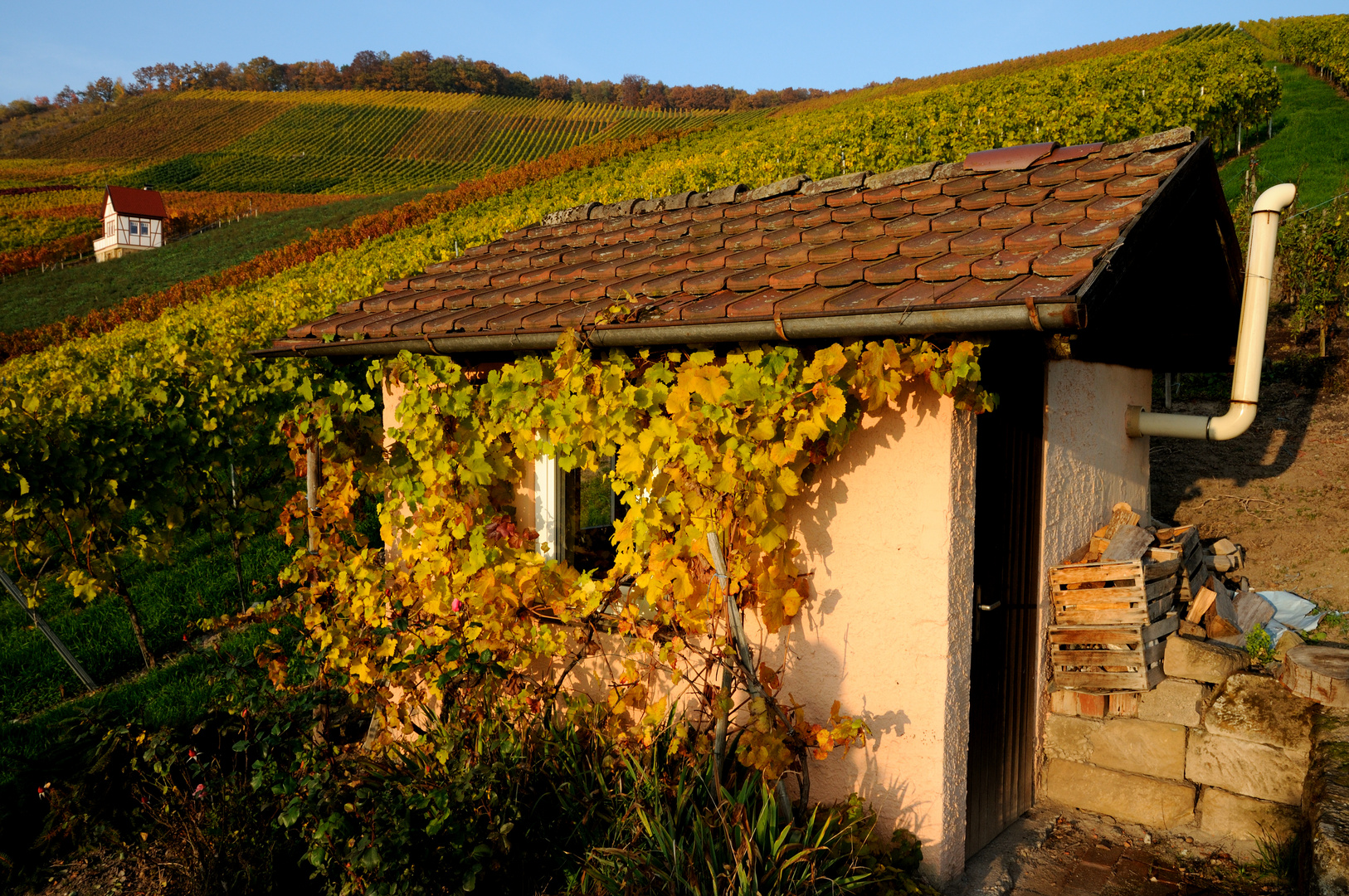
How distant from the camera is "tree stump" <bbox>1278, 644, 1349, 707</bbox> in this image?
3531 mm

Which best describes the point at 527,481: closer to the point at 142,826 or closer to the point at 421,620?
the point at 421,620

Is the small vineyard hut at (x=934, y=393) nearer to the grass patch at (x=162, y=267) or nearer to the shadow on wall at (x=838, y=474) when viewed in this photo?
the shadow on wall at (x=838, y=474)

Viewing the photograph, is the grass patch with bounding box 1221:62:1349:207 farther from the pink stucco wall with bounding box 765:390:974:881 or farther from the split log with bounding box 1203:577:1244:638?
the pink stucco wall with bounding box 765:390:974:881

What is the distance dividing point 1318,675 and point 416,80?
8992cm

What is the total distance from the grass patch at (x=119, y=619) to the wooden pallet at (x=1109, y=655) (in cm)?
481

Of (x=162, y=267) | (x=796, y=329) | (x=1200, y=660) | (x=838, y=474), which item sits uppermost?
(x=162, y=267)

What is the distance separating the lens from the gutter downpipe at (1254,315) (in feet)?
13.4

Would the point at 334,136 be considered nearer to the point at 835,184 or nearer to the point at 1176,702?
the point at 835,184

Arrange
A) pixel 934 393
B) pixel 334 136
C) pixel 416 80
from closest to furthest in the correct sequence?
pixel 934 393 < pixel 334 136 < pixel 416 80

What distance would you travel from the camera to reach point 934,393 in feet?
10.6

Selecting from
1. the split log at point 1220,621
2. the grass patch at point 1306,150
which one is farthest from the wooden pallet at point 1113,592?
the grass patch at point 1306,150

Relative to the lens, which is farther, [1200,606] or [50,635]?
[50,635]

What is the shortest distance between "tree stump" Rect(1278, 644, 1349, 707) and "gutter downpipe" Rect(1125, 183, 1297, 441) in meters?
1.18

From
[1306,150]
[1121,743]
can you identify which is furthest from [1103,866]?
[1306,150]
